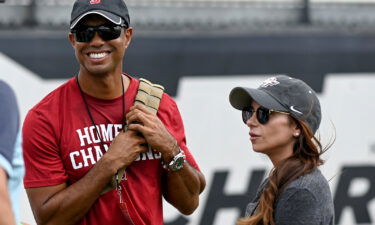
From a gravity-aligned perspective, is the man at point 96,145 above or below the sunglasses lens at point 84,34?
below

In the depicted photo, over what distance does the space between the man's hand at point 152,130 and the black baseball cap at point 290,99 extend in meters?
0.47

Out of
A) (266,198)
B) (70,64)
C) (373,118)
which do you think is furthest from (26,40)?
(266,198)

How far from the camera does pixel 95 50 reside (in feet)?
11.8

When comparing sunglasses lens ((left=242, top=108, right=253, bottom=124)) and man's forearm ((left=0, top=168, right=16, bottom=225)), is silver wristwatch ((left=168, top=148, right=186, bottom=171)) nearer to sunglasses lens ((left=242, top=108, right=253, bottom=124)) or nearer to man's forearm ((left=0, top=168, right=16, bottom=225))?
sunglasses lens ((left=242, top=108, right=253, bottom=124))

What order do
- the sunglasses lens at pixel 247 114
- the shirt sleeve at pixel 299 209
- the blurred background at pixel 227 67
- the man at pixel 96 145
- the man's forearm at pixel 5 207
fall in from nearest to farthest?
the man's forearm at pixel 5 207
the shirt sleeve at pixel 299 209
the sunglasses lens at pixel 247 114
the man at pixel 96 145
the blurred background at pixel 227 67

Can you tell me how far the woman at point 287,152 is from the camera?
296 cm

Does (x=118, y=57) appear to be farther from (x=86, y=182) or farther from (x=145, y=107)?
(x=86, y=182)

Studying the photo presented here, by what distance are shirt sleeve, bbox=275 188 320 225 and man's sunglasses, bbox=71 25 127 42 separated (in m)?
1.10

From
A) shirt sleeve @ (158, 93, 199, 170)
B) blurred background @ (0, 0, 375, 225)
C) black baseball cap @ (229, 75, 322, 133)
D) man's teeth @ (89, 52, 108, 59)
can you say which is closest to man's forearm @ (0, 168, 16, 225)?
black baseball cap @ (229, 75, 322, 133)

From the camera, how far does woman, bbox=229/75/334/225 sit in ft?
9.71

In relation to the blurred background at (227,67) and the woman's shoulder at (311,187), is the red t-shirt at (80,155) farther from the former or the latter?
the blurred background at (227,67)

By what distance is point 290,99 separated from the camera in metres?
3.19

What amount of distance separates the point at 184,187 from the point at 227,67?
7.57 ft

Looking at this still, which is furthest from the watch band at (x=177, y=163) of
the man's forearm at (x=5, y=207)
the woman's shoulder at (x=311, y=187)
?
the man's forearm at (x=5, y=207)
